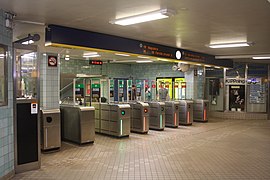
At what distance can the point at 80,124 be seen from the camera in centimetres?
721

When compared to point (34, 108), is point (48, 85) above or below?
above

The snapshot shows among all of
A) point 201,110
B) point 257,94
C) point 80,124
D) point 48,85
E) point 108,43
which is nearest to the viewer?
point 108,43

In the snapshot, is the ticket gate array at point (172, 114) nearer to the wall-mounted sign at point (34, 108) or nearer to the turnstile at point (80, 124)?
the turnstile at point (80, 124)

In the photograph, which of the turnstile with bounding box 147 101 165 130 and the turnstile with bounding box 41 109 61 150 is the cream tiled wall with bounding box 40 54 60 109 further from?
the turnstile with bounding box 147 101 165 130

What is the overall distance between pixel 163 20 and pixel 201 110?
7.29 metres

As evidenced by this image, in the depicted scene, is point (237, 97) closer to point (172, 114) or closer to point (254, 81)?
point (254, 81)

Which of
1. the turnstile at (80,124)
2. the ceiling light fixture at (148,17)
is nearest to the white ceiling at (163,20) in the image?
the ceiling light fixture at (148,17)

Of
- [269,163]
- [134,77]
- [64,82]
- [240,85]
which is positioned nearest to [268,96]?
[240,85]

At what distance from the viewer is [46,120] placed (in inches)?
251

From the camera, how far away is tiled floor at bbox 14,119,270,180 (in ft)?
16.2

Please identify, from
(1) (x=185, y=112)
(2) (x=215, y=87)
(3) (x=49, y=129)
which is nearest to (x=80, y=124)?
(3) (x=49, y=129)

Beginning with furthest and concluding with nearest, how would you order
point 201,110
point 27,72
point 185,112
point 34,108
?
1. point 201,110
2. point 185,112
3. point 27,72
4. point 34,108

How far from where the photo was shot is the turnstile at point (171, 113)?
34.1 ft

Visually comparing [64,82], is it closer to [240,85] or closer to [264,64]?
[240,85]
